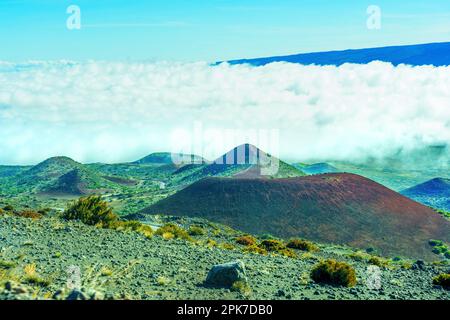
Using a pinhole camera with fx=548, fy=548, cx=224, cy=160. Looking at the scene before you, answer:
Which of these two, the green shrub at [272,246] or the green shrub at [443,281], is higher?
the green shrub at [443,281]

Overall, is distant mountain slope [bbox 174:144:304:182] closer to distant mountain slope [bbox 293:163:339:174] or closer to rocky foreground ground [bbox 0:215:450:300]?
distant mountain slope [bbox 293:163:339:174]

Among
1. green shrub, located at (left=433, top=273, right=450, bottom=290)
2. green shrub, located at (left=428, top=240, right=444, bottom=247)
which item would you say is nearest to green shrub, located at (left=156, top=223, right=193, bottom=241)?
green shrub, located at (left=433, top=273, right=450, bottom=290)

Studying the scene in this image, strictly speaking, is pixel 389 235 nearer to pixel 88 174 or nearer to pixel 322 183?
pixel 322 183

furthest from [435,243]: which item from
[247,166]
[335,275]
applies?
[247,166]

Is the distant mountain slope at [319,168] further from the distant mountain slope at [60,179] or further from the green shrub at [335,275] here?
the green shrub at [335,275]

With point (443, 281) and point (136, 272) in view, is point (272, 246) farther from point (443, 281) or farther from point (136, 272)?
point (136, 272)

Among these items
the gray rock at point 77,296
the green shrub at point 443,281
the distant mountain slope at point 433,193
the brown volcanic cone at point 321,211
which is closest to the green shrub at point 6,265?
the gray rock at point 77,296
